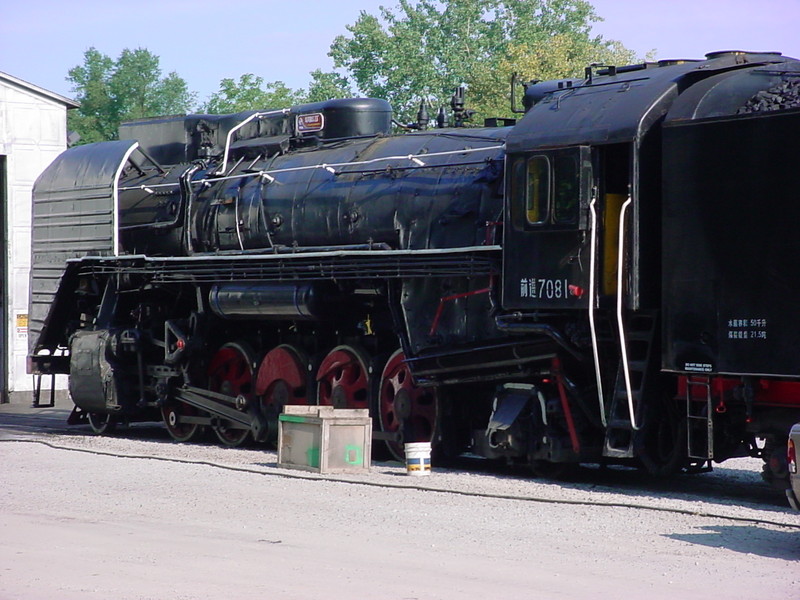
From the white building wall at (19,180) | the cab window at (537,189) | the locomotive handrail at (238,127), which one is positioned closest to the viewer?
the cab window at (537,189)

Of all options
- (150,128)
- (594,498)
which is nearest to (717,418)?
(594,498)

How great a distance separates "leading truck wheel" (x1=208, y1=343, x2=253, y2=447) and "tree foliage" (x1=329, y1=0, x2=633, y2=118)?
138 ft

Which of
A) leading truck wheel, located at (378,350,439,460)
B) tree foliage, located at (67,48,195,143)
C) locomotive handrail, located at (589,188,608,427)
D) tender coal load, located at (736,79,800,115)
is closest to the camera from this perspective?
tender coal load, located at (736,79,800,115)

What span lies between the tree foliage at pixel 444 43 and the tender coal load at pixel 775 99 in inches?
1828

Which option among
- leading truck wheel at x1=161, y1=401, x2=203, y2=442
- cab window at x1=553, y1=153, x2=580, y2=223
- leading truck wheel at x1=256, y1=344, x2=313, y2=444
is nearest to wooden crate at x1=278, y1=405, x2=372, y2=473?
leading truck wheel at x1=256, y1=344, x2=313, y2=444

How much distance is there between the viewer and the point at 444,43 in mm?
70000

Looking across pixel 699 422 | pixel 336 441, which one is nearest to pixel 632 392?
pixel 699 422

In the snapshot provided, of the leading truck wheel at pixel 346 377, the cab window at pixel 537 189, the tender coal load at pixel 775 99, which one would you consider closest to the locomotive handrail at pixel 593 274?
the cab window at pixel 537 189

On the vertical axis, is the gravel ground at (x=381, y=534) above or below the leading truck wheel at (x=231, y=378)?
below

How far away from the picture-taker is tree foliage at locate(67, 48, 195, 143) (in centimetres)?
8512

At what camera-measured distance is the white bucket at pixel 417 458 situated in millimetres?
13070

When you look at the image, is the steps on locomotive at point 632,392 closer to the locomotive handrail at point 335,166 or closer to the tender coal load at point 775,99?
the tender coal load at point 775,99

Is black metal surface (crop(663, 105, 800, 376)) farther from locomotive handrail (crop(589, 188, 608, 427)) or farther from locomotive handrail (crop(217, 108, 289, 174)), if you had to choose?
locomotive handrail (crop(217, 108, 289, 174))

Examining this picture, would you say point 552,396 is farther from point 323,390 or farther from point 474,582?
point 474,582
